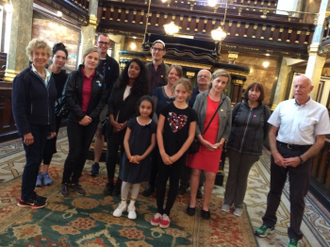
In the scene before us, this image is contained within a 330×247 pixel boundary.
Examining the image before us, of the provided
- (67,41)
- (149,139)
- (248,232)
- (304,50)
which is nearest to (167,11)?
(67,41)

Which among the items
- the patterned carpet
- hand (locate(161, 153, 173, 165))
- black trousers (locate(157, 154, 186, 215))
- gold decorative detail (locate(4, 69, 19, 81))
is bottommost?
the patterned carpet

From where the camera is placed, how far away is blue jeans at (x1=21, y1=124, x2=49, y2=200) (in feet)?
7.55

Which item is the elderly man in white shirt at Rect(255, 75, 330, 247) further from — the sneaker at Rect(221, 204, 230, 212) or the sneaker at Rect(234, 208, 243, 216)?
the sneaker at Rect(221, 204, 230, 212)

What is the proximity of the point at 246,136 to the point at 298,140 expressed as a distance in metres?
0.60

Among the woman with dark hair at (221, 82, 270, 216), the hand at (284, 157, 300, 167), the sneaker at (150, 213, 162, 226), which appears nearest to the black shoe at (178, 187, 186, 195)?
the woman with dark hair at (221, 82, 270, 216)

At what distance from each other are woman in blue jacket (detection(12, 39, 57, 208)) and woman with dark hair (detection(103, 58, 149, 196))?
65 cm

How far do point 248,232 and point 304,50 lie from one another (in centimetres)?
777

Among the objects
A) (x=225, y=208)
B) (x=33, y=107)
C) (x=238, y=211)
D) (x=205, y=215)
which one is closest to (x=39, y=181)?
(x=33, y=107)

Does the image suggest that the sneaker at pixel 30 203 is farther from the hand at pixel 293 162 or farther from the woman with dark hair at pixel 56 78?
the hand at pixel 293 162

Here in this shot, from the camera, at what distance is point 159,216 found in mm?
2453

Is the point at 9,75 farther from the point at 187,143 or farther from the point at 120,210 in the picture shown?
the point at 187,143

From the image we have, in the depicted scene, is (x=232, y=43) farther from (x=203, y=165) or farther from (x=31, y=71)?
(x=31, y=71)

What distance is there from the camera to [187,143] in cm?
238

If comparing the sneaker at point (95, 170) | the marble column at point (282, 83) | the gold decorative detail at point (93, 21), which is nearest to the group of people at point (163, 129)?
the sneaker at point (95, 170)
